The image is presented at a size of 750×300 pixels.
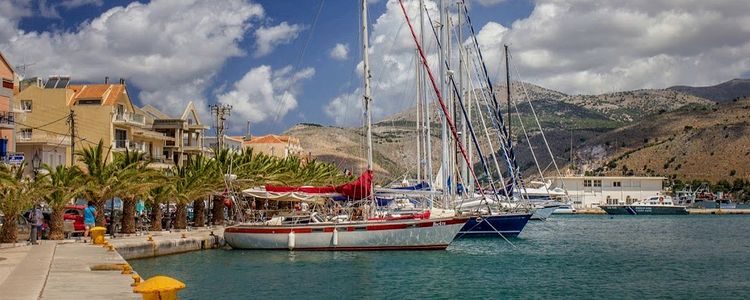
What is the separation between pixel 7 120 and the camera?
180ft

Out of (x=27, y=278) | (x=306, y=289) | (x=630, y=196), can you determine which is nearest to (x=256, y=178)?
(x=306, y=289)

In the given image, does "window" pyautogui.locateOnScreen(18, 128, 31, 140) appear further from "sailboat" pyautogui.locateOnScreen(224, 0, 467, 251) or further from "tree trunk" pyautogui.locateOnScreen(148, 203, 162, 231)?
"sailboat" pyautogui.locateOnScreen(224, 0, 467, 251)

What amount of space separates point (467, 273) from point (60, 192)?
710 inches

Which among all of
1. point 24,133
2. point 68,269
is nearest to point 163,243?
point 68,269

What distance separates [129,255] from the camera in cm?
3803

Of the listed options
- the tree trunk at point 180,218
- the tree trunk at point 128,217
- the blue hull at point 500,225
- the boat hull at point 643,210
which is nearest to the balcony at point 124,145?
the tree trunk at point 180,218

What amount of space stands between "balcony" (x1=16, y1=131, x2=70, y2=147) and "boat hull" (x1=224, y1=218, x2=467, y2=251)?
2661cm

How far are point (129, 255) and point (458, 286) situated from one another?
49.4ft

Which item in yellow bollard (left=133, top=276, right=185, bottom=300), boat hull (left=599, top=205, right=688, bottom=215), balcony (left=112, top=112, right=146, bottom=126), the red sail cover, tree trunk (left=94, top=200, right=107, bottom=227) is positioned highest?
balcony (left=112, top=112, right=146, bottom=126)

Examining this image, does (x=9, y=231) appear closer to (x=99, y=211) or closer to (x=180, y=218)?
(x=99, y=211)

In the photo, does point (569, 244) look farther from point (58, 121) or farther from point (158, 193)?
point (58, 121)

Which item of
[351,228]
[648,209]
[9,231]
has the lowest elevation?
[648,209]

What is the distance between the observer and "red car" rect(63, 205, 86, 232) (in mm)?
44409

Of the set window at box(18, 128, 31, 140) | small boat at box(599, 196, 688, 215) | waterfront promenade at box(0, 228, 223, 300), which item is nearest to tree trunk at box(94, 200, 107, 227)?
waterfront promenade at box(0, 228, 223, 300)
